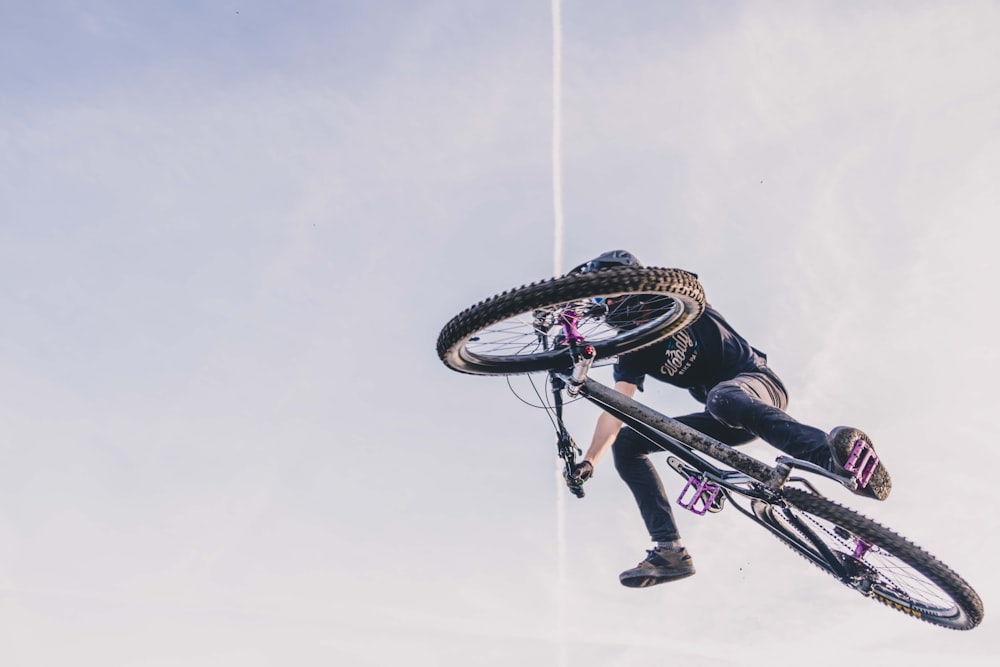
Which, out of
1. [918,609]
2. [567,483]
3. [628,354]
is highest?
[628,354]

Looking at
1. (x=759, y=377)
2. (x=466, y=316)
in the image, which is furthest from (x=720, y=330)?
(x=466, y=316)

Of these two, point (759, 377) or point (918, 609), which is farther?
point (918, 609)

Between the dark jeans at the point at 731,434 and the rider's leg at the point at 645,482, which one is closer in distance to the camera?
the dark jeans at the point at 731,434

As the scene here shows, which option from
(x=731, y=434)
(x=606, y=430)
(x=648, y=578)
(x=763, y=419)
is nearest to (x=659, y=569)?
(x=648, y=578)

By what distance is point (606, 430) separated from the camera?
23.0ft

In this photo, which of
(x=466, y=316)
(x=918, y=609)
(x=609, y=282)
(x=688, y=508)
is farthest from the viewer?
(x=918, y=609)

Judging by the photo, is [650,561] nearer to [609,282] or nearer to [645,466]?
[645,466]

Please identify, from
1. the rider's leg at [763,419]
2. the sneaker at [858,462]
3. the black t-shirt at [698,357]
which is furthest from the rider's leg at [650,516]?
the sneaker at [858,462]

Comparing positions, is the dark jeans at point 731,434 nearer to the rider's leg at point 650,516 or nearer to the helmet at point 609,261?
the rider's leg at point 650,516

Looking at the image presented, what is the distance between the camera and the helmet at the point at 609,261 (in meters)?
6.24

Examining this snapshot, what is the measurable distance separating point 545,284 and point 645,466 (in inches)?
103

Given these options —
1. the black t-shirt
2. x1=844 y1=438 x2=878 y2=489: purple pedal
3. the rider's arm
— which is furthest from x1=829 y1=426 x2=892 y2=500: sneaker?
the rider's arm

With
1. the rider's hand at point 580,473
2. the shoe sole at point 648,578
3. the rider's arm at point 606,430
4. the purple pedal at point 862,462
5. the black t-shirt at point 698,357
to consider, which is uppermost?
the black t-shirt at point 698,357

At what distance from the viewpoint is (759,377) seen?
6723mm
